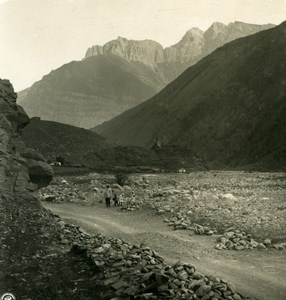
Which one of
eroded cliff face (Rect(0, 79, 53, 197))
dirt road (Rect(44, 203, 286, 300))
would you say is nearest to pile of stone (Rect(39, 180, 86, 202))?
dirt road (Rect(44, 203, 286, 300))

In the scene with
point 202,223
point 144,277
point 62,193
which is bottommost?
point 144,277

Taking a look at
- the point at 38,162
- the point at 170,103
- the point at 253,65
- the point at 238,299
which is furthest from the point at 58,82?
the point at 238,299

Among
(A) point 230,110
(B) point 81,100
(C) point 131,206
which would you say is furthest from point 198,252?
(B) point 81,100

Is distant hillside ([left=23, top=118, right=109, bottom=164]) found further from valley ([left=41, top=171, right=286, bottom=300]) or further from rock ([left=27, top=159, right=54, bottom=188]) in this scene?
rock ([left=27, top=159, right=54, bottom=188])

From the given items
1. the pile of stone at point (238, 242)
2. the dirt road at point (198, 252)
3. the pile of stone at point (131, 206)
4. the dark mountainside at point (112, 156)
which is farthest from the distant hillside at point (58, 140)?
the pile of stone at point (238, 242)

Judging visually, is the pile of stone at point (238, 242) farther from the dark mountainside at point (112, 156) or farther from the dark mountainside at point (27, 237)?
the dark mountainside at point (112, 156)

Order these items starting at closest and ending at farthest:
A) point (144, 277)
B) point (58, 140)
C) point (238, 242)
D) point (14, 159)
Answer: point (144, 277) → point (238, 242) → point (14, 159) → point (58, 140)

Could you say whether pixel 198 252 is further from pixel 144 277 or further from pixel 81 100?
pixel 81 100
